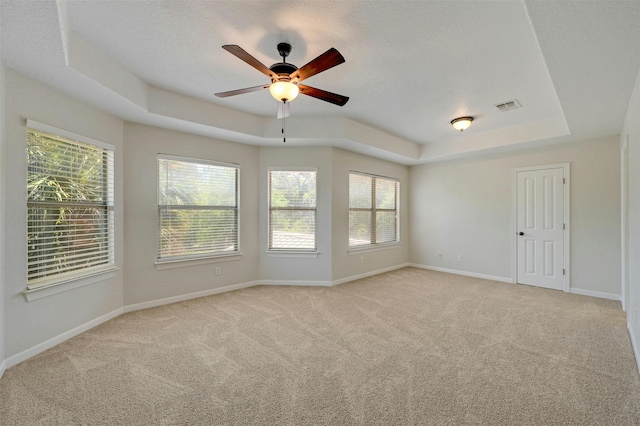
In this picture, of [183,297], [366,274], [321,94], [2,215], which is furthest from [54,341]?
[366,274]

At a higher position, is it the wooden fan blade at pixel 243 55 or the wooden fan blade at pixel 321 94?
the wooden fan blade at pixel 243 55

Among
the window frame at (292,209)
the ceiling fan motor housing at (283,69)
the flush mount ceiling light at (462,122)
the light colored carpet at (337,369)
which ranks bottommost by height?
the light colored carpet at (337,369)

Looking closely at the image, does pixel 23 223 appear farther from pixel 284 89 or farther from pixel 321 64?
pixel 321 64

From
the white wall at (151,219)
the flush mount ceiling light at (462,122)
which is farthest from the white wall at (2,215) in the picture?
the flush mount ceiling light at (462,122)

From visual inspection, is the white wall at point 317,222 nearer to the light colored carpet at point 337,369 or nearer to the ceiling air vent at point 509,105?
the light colored carpet at point 337,369

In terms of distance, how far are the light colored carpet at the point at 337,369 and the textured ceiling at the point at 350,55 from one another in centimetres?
245

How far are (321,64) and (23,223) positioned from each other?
9.61 ft

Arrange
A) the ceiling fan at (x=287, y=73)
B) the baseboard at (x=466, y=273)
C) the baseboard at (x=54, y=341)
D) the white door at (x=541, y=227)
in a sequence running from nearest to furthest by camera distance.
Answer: the ceiling fan at (x=287, y=73)
the baseboard at (x=54, y=341)
the white door at (x=541, y=227)
the baseboard at (x=466, y=273)

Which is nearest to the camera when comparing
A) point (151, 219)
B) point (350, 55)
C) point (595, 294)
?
point (350, 55)

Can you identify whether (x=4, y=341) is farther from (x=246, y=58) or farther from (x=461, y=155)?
(x=461, y=155)

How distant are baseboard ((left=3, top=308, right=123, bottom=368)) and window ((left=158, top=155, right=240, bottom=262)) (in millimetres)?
902

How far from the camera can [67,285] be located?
2.83m

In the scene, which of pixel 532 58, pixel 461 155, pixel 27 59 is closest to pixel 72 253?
pixel 27 59

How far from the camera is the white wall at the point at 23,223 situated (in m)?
2.34
